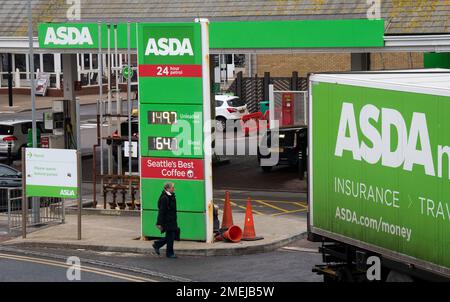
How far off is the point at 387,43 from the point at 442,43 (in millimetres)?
1499

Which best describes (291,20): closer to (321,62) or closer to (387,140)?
(387,140)

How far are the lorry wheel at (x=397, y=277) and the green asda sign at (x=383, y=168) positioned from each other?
1.32 ft

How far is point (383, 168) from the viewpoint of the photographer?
15.4 meters

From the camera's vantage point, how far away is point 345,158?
53.7 feet

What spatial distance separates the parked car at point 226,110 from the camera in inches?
2024

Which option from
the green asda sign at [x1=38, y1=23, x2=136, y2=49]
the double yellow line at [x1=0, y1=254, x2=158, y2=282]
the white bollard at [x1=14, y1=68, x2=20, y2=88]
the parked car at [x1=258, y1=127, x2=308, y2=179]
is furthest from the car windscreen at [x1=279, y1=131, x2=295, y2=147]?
the white bollard at [x1=14, y1=68, x2=20, y2=88]

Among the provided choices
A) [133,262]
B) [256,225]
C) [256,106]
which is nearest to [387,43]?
[256,225]

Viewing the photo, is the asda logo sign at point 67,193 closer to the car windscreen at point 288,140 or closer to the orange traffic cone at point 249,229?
the orange traffic cone at point 249,229

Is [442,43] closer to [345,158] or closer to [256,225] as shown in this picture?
[256,225]

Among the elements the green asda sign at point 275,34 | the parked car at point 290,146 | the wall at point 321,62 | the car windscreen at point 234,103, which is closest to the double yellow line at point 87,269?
the green asda sign at point 275,34

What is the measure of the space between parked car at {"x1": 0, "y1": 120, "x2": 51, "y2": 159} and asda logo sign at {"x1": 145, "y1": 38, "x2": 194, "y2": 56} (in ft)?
52.4

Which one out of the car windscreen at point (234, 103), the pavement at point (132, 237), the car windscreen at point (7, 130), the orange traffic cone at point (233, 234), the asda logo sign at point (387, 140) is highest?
the asda logo sign at point (387, 140)

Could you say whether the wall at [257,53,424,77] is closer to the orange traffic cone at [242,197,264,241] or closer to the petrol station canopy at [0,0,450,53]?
the petrol station canopy at [0,0,450,53]

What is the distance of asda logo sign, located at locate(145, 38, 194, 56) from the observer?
22484mm
